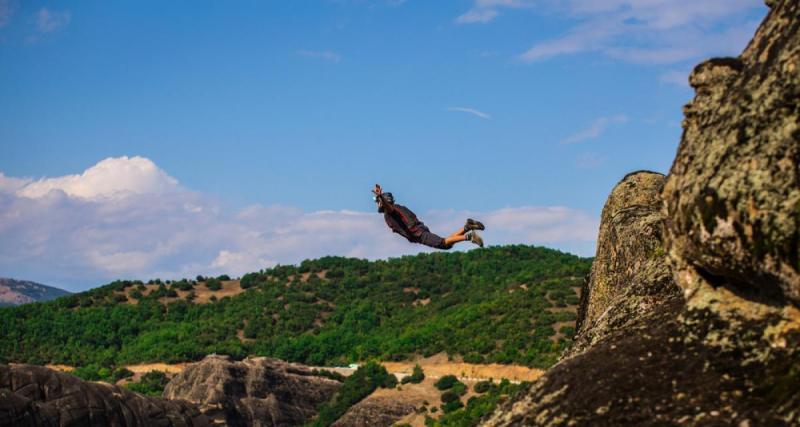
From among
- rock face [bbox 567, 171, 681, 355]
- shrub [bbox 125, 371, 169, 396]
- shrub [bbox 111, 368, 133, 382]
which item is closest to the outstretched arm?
rock face [bbox 567, 171, 681, 355]

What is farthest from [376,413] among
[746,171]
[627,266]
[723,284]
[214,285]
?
[746,171]

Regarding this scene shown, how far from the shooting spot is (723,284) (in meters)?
8.87

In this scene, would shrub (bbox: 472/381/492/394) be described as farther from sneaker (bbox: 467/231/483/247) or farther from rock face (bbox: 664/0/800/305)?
rock face (bbox: 664/0/800/305)

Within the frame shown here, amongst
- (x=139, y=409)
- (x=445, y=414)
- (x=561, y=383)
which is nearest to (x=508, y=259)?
(x=445, y=414)

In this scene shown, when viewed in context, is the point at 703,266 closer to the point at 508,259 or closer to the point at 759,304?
the point at 759,304

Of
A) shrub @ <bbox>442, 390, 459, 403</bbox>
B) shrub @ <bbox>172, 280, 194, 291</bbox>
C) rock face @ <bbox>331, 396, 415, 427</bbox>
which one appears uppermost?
shrub @ <bbox>172, 280, 194, 291</bbox>

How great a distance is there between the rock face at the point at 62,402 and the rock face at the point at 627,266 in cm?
5309

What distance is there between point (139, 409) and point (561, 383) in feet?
243

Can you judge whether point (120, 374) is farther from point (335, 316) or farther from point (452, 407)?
point (452, 407)

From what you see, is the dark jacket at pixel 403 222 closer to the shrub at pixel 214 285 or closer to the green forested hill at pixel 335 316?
the green forested hill at pixel 335 316

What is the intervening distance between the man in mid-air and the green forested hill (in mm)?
86336

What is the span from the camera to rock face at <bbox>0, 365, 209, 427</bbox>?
6450 cm

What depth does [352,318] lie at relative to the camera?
537ft

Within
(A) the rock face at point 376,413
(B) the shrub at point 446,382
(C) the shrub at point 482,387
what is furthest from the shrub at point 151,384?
(C) the shrub at point 482,387
